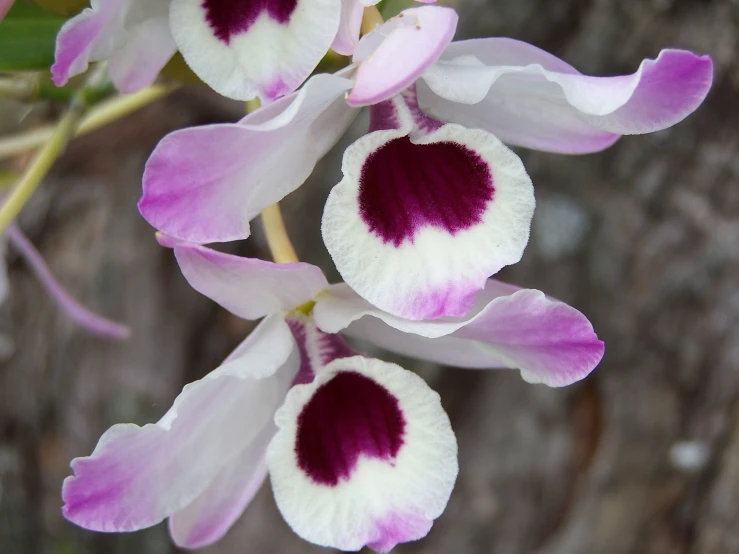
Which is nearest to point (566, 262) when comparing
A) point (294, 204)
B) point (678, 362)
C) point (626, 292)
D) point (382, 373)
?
point (626, 292)

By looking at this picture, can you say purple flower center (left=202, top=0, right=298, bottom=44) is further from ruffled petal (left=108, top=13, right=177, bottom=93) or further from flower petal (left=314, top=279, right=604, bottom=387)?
flower petal (left=314, top=279, right=604, bottom=387)

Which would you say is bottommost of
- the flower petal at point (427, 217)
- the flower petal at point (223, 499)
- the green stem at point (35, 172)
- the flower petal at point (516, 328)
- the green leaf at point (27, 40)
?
the flower petal at point (223, 499)

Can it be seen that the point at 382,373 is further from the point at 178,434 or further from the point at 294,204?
the point at 294,204

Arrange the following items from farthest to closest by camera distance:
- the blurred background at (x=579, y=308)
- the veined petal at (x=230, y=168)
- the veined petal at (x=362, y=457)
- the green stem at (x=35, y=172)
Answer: the blurred background at (x=579, y=308)
the green stem at (x=35, y=172)
the veined petal at (x=362, y=457)
the veined petal at (x=230, y=168)

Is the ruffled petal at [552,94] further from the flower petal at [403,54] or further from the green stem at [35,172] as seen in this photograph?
the green stem at [35,172]

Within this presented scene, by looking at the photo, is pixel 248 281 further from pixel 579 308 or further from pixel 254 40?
pixel 579 308

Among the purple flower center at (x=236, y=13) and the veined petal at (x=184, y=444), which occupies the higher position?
the purple flower center at (x=236, y=13)

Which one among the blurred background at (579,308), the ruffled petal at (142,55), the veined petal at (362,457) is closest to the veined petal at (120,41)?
the ruffled petal at (142,55)

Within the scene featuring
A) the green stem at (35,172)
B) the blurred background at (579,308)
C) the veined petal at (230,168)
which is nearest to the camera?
the veined petal at (230,168)
